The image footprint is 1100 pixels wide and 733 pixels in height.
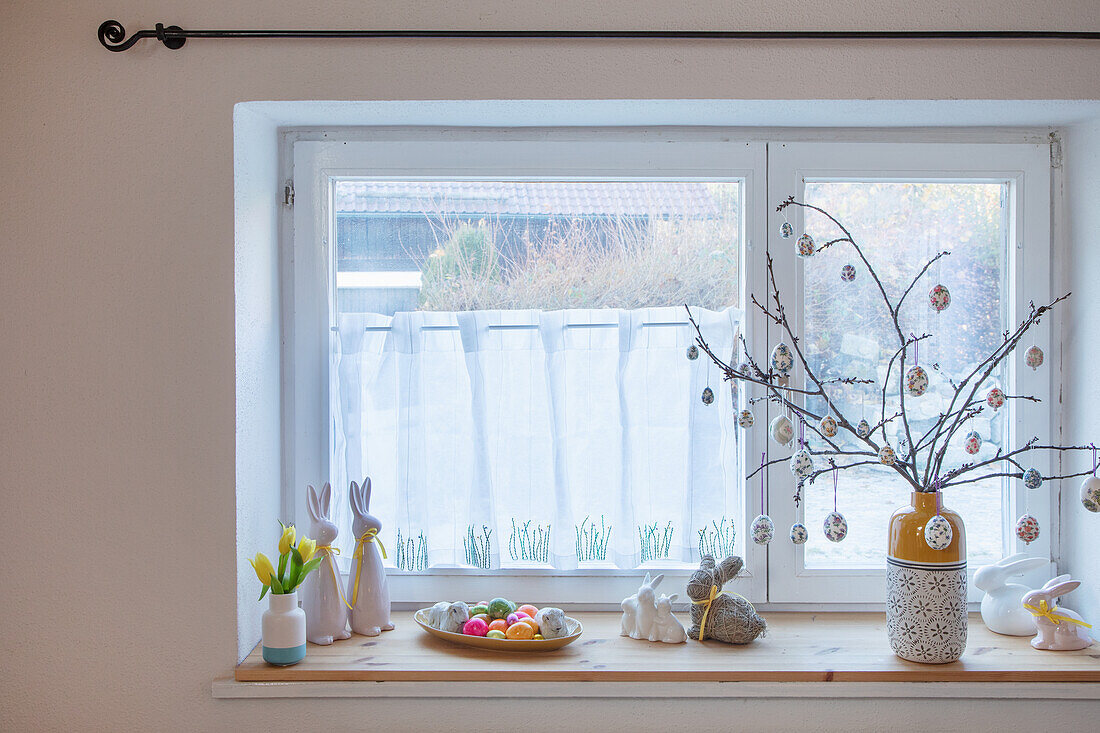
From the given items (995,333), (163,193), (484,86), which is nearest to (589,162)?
(484,86)

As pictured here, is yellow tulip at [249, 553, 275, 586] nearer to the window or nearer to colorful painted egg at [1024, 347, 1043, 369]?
the window

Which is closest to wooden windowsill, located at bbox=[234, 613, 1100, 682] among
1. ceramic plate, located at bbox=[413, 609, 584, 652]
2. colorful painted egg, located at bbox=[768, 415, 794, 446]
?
ceramic plate, located at bbox=[413, 609, 584, 652]

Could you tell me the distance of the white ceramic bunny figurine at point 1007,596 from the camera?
158 centimetres

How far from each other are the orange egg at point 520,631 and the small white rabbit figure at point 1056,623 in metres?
0.96

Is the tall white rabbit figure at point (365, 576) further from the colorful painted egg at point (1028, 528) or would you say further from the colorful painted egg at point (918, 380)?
the colorful painted egg at point (1028, 528)

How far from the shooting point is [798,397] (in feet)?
5.54

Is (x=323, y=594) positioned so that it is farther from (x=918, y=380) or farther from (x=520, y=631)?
(x=918, y=380)

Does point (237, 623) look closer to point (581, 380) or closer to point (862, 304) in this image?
point (581, 380)

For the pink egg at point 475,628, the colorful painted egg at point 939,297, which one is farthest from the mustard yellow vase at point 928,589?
the pink egg at point 475,628

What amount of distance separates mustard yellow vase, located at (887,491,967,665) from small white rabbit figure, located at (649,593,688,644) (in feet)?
1.28

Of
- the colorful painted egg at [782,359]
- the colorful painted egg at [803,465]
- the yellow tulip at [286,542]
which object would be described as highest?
the colorful painted egg at [782,359]

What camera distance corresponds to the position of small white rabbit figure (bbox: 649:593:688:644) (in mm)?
1543

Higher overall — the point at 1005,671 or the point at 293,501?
the point at 293,501

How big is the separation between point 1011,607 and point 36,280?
1.94 metres
